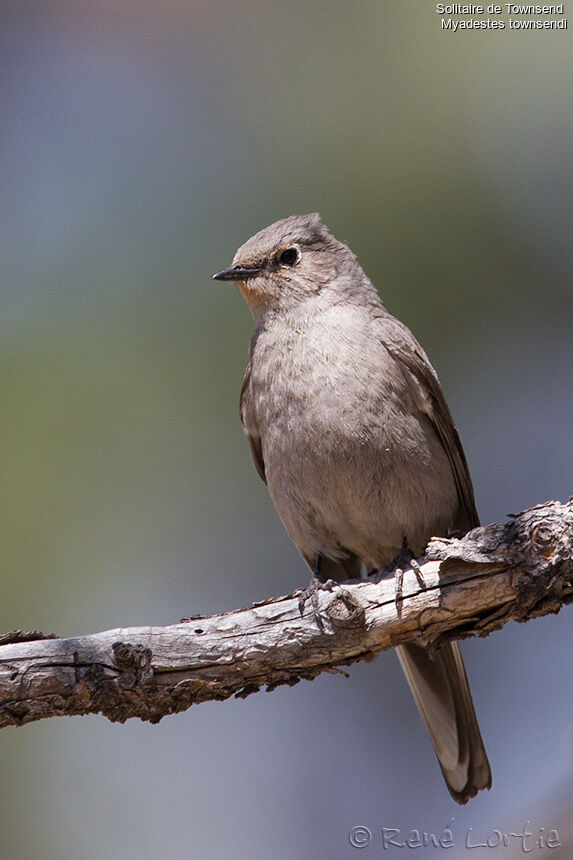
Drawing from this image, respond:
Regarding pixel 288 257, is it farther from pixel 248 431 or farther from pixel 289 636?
pixel 289 636

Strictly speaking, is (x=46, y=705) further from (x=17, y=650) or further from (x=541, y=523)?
(x=541, y=523)

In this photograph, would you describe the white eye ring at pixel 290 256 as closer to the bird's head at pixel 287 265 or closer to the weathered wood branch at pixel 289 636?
the bird's head at pixel 287 265

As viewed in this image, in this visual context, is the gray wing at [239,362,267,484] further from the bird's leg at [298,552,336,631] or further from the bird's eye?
the bird's leg at [298,552,336,631]

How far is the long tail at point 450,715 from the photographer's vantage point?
5.20 m

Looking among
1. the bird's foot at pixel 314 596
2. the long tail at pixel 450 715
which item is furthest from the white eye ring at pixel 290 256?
the long tail at pixel 450 715

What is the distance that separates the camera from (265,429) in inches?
211

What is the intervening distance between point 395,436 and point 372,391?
30cm

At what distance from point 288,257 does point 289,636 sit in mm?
2814

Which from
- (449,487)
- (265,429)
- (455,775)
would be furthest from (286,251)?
(455,775)

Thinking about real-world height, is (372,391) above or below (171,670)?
above

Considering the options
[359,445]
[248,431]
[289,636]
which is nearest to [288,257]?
[248,431]

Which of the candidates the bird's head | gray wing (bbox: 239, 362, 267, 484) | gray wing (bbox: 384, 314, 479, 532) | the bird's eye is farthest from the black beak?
gray wing (bbox: 384, 314, 479, 532)

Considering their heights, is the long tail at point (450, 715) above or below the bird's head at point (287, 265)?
below

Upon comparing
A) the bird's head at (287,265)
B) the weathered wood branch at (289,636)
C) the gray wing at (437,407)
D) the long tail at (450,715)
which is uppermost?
the bird's head at (287,265)
